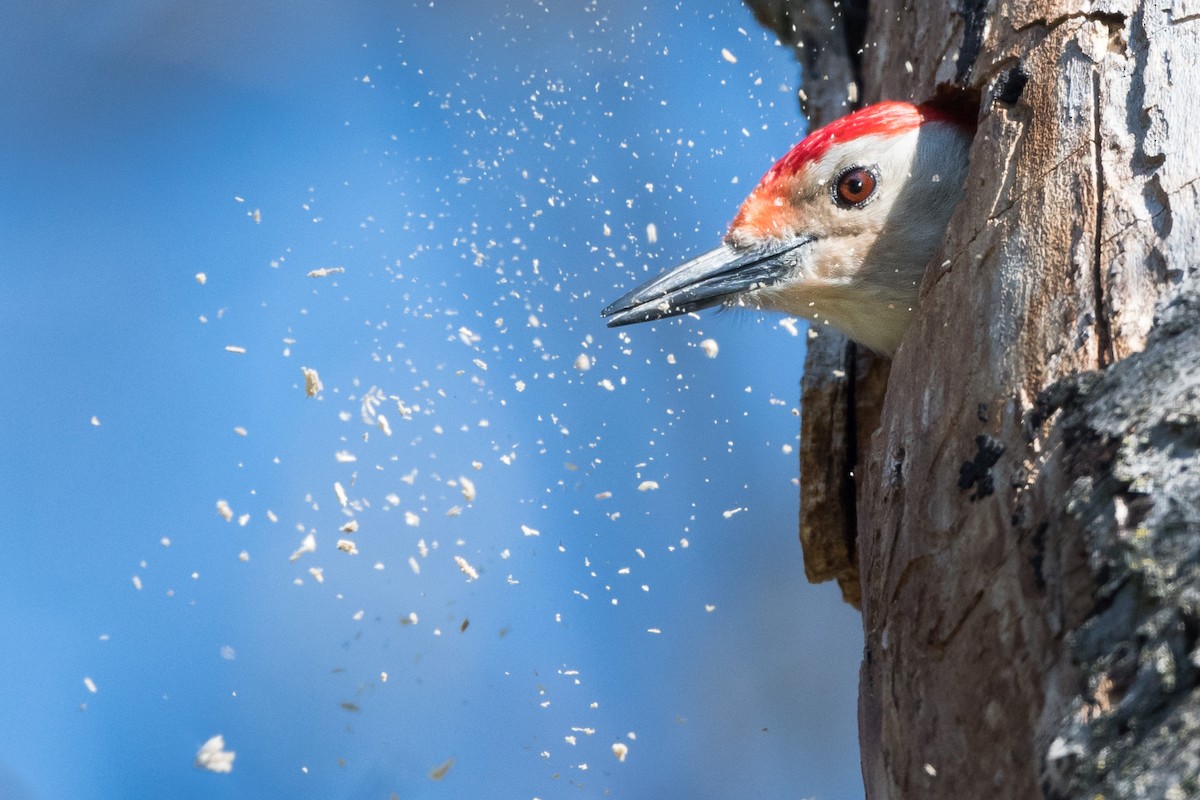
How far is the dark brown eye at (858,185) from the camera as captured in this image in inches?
104

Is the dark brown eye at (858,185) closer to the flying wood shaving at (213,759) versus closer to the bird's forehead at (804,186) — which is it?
the bird's forehead at (804,186)

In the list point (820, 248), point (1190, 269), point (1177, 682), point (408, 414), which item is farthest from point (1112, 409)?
point (408, 414)

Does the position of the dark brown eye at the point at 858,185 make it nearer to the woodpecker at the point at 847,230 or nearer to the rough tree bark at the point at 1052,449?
the woodpecker at the point at 847,230

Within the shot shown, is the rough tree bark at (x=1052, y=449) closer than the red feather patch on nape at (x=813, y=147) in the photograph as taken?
Yes

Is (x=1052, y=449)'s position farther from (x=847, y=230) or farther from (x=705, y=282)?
(x=705, y=282)

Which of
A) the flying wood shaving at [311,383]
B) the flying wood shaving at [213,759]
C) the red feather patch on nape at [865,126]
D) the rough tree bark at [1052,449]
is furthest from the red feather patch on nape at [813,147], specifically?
the flying wood shaving at [213,759]

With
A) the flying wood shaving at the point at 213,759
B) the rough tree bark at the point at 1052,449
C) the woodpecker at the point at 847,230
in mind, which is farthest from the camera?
the flying wood shaving at the point at 213,759

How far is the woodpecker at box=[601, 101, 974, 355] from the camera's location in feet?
8.61

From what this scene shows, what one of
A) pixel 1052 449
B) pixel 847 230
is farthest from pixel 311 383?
pixel 1052 449

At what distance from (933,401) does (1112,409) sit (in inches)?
17.1

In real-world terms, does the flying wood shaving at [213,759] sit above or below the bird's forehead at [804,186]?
below

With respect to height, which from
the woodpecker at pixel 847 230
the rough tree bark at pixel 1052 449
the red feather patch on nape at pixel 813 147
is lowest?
the rough tree bark at pixel 1052 449

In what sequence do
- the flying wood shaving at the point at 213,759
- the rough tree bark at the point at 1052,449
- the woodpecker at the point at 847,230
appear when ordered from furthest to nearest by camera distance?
the flying wood shaving at the point at 213,759, the woodpecker at the point at 847,230, the rough tree bark at the point at 1052,449

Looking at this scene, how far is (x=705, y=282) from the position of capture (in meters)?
2.85
